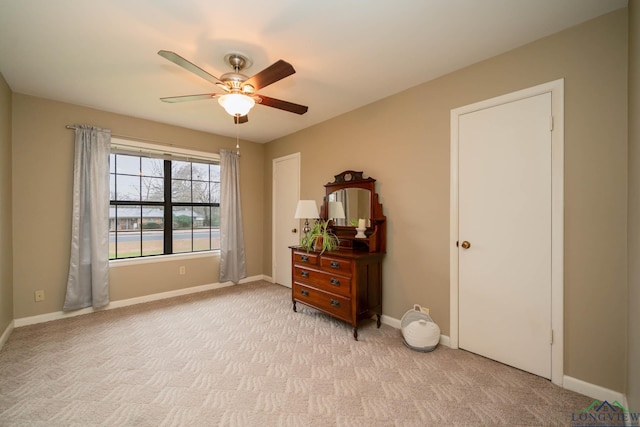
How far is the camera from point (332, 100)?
120 inches

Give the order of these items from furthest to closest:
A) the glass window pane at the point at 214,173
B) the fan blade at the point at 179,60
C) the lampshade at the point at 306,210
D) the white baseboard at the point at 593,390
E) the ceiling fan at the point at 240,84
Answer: the glass window pane at the point at 214,173
the lampshade at the point at 306,210
the ceiling fan at the point at 240,84
the white baseboard at the point at 593,390
the fan blade at the point at 179,60

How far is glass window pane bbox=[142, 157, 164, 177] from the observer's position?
3.80 meters

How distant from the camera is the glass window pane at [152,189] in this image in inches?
149

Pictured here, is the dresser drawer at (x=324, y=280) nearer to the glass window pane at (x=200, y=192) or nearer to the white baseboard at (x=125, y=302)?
the white baseboard at (x=125, y=302)

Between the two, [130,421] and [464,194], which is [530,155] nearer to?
[464,194]

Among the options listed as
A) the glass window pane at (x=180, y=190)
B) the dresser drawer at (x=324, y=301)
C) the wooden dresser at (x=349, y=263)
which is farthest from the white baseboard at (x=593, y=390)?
the glass window pane at (x=180, y=190)

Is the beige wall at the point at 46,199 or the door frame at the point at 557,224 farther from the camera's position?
the beige wall at the point at 46,199

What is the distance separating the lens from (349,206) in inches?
129

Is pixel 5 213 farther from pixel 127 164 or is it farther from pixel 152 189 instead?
pixel 152 189

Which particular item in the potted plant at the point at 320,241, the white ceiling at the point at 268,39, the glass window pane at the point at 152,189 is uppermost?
the white ceiling at the point at 268,39

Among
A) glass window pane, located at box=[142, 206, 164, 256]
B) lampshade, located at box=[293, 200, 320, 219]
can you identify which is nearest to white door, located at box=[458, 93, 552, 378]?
lampshade, located at box=[293, 200, 320, 219]

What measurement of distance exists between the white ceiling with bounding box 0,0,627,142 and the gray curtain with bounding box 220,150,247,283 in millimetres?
1597

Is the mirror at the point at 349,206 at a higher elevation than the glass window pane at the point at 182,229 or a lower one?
higher

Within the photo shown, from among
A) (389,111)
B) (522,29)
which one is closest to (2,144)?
(389,111)
